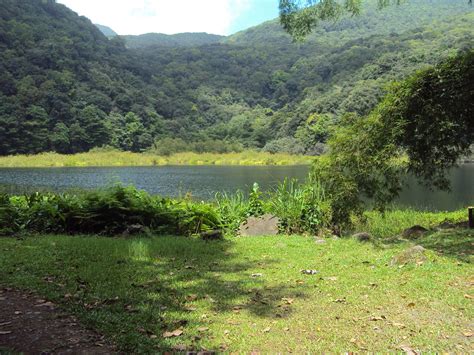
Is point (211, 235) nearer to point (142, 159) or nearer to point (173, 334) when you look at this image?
point (173, 334)

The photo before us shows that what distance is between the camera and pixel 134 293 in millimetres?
4676

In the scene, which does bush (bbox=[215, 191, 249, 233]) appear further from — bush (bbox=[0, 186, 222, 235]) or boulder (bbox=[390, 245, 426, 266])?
boulder (bbox=[390, 245, 426, 266])

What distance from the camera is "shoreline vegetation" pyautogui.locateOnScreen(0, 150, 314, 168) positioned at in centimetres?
6481

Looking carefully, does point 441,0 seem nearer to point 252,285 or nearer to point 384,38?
point 384,38

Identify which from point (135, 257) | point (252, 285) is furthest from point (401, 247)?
point (135, 257)

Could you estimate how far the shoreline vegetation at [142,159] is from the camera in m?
64.8

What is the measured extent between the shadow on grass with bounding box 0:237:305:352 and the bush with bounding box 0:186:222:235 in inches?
49.1

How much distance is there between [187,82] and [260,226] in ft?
403

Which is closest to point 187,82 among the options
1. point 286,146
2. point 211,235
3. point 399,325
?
point 286,146

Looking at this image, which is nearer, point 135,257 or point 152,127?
point 135,257

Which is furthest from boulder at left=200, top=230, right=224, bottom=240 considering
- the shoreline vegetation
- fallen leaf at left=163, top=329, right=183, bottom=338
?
the shoreline vegetation

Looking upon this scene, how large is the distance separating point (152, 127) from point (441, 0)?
139 meters

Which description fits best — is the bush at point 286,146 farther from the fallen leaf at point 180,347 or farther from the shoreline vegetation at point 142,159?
the fallen leaf at point 180,347

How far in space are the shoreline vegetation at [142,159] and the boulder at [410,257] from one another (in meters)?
55.5
